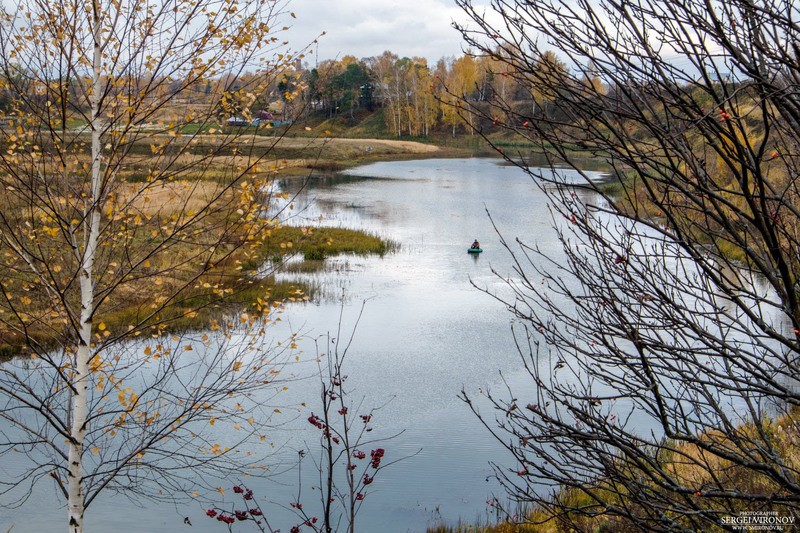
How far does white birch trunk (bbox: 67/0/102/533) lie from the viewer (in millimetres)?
6184

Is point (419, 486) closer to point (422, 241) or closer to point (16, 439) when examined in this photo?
point (16, 439)

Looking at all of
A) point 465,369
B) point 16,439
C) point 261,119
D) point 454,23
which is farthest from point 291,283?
point 454,23

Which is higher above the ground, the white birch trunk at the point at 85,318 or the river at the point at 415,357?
the white birch trunk at the point at 85,318

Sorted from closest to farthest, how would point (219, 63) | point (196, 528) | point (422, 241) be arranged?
point (219, 63)
point (196, 528)
point (422, 241)

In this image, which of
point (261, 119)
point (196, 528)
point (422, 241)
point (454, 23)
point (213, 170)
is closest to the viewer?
point (454, 23)

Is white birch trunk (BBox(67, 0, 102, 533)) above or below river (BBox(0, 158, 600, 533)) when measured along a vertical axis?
above

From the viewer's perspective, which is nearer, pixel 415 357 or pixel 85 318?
pixel 85 318

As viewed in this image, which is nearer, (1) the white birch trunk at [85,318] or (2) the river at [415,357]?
(1) the white birch trunk at [85,318]

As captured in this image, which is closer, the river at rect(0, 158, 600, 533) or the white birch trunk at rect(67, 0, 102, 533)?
the white birch trunk at rect(67, 0, 102, 533)

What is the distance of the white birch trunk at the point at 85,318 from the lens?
6.18m

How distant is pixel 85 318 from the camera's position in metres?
6.41

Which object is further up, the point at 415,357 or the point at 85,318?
the point at 85,318

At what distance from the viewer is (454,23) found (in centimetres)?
462

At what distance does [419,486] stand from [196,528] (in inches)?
135
